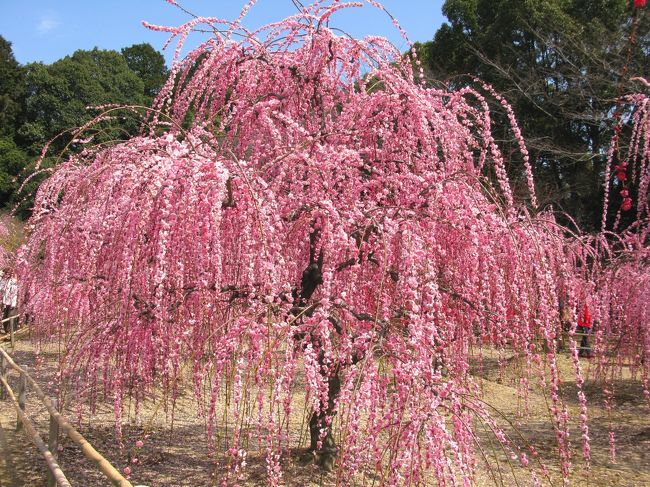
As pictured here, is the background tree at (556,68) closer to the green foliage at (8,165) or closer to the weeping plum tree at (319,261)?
the weeping plum tree at (319,261)

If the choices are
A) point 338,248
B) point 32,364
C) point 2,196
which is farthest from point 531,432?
point 2,196

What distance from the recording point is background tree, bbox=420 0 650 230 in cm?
1483

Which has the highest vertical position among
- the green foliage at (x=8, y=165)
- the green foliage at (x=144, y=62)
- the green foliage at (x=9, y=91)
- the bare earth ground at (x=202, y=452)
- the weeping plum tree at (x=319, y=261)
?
the green foliage at (x=144, y=62)

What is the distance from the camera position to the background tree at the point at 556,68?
14.8m

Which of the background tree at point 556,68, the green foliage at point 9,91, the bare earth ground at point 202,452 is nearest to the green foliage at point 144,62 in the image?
the green foliage at point 9,91

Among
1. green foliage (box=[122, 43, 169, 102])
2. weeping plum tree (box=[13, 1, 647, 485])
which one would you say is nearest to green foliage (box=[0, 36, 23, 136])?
green foliage (box=[122, 43, 169, 102])

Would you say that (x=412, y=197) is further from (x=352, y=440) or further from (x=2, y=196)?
(x=2, y=196)

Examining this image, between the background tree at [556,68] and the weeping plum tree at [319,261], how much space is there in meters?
11.8

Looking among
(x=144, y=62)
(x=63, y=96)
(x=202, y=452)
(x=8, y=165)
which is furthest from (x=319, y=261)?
(x=144, y=62)

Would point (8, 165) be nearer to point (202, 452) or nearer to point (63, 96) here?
point (63, 96)

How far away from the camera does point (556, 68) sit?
1659 centimetres

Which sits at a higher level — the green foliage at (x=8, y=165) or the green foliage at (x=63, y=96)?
the green foliage at (x=63, y=96)

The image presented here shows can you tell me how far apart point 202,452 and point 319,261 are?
7.61 feet

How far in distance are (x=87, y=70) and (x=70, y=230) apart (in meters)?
26.1
